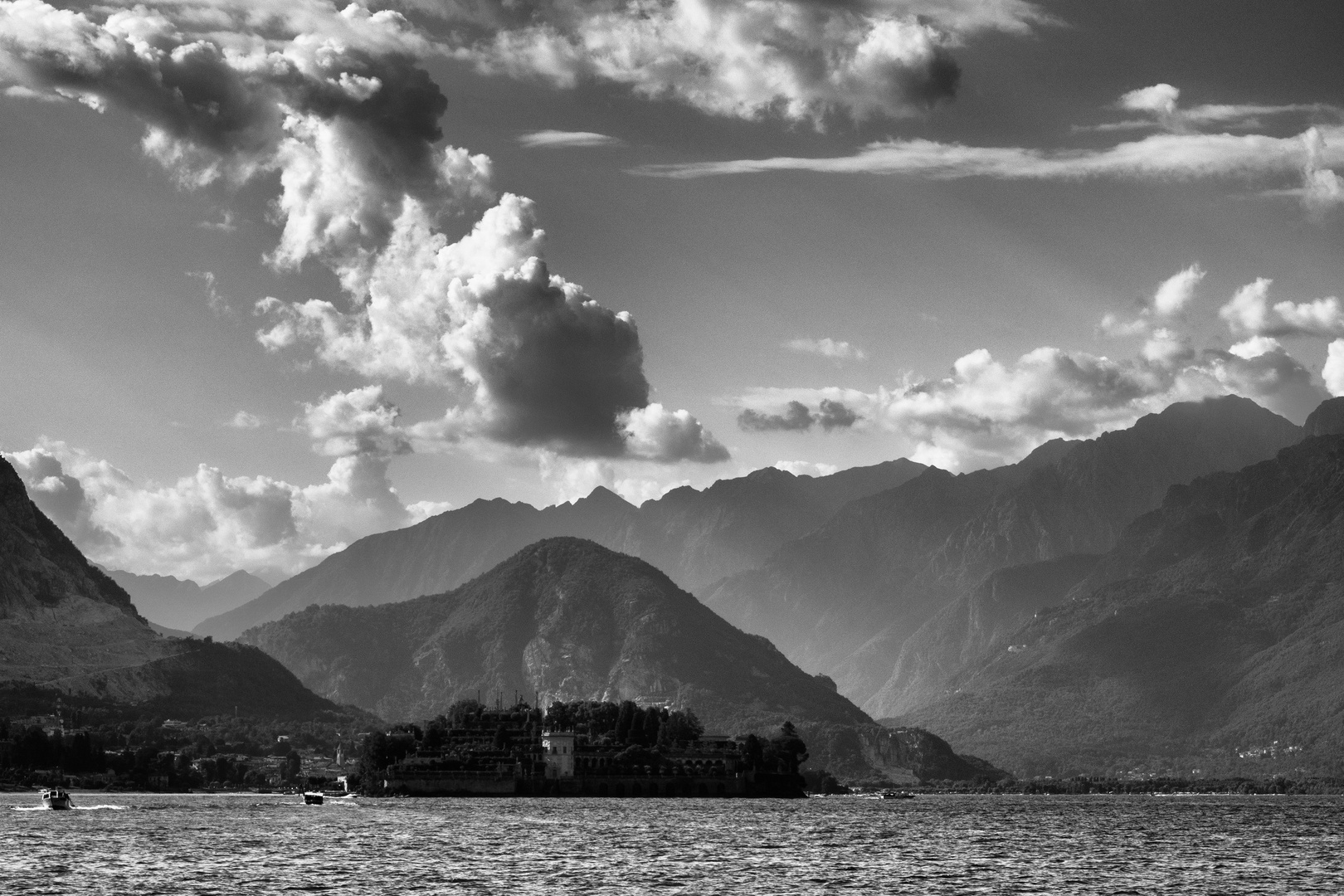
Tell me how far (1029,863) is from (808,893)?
146 ft

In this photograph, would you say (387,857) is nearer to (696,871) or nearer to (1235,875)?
(696,871)

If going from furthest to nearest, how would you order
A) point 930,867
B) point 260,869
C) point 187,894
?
point 930,867, point 260,869, point 187,894

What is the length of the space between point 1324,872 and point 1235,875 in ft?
33.8

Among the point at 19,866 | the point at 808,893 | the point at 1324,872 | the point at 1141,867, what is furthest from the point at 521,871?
the point at 1324,872

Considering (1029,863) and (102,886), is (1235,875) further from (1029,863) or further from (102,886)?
(102,886)

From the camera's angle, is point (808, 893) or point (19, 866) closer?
point (808, 893)

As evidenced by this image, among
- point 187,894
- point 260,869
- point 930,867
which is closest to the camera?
point 187,894

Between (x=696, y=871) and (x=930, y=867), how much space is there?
25.7 meters

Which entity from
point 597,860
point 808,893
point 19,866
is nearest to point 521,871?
point 597,860

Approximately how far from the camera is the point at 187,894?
153m

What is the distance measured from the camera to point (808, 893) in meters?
162

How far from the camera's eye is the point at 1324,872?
18800cm

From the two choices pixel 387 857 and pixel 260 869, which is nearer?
pixel 260 869

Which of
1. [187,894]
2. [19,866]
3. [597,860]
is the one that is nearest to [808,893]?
[597,860]
